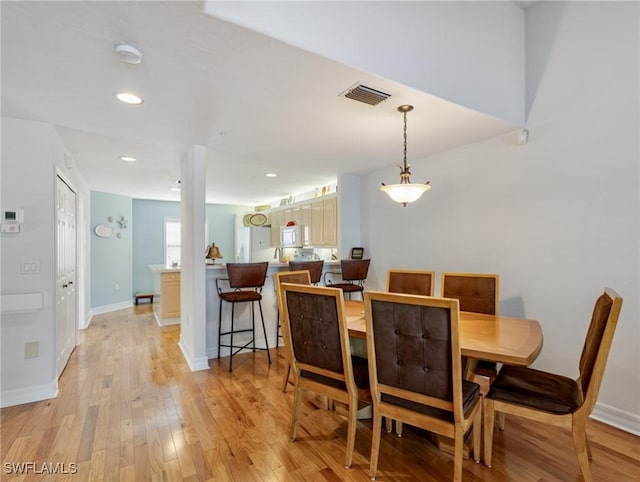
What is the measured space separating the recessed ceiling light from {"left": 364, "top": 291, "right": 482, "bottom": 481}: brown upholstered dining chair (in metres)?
2.18

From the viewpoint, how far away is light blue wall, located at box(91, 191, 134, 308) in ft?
20.3

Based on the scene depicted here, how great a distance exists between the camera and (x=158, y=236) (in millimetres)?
7660

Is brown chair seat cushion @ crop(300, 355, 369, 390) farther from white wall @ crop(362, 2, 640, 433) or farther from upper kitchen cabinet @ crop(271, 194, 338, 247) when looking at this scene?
upper kitchen cabinet @ crop(271, 194, 338, 247)

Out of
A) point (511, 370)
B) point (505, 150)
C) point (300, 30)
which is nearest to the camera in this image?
point (300, 30)

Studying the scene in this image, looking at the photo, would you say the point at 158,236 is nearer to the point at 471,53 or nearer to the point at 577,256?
the point at 471,53

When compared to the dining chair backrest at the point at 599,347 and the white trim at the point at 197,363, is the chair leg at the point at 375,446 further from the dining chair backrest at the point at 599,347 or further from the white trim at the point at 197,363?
the white trim at the point at 197,363

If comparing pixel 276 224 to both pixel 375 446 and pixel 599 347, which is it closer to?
pixel 375 446

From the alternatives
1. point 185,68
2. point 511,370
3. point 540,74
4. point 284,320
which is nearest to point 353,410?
point 284,320

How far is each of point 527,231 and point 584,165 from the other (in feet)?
2.20

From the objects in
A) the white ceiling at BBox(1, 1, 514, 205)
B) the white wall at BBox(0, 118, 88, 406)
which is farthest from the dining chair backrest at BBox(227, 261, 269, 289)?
the white wall at BBox(0, 118, 88, 406)

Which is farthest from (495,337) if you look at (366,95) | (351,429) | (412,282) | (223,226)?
(223,226)

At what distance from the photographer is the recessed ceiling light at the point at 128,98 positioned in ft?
7.44

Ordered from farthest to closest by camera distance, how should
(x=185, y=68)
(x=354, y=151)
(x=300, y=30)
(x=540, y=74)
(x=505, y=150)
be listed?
1. (x=354, y=151)
2. (x=505, y=150)
3. (x=540, y=74)
4. (x=185, y=68)
5. (x=300, y=30)

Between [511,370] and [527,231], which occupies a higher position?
[527,231]
